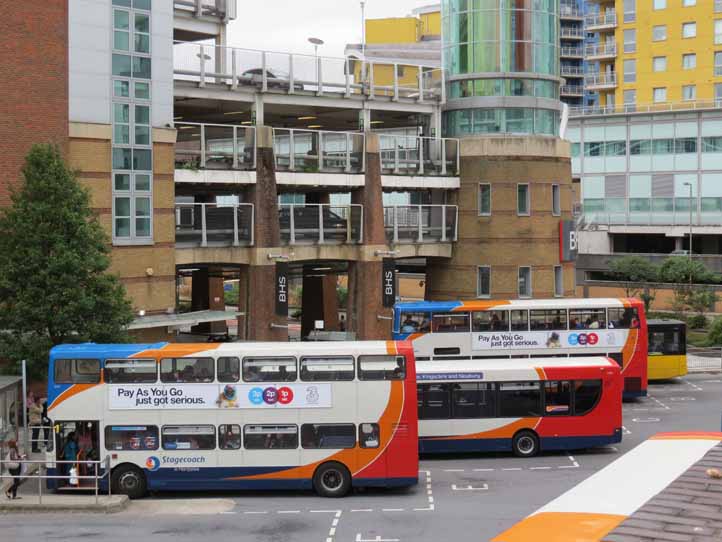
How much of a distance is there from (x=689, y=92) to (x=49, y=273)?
230 feet

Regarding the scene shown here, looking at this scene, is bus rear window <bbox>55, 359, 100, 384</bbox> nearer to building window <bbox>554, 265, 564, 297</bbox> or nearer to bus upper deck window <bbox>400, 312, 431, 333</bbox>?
bus upper deck window <bbox>400, 312, 431, 333</bbox>

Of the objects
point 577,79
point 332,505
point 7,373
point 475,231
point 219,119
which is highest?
point 577,79

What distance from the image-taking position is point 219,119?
51.1 metres

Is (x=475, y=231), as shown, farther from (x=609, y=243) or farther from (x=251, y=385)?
(x=609, y=243)

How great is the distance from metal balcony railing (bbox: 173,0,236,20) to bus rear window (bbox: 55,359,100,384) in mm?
20267

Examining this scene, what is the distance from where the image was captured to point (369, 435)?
26500 mm

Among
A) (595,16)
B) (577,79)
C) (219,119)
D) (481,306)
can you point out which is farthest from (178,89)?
(577,79)

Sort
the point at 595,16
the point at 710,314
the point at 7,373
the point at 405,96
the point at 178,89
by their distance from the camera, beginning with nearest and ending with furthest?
the point at 7,373, the point at 178,89, the point at 405,96, the point at 710,314, the point at 595,16

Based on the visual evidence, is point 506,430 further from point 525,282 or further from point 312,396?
point 525,282

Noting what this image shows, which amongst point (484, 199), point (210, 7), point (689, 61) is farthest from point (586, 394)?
point (689, 61)

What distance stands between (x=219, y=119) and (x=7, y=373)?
2129cm

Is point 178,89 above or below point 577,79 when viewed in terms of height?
below

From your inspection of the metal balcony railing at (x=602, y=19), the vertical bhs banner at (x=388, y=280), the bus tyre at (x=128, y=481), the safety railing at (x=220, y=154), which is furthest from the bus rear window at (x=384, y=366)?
the metal balcony railing at (x=602, y=19)

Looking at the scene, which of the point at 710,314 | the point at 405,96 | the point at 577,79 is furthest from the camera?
the point at 577,79
